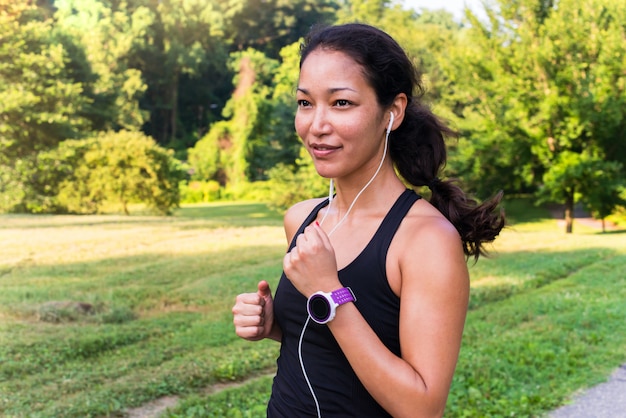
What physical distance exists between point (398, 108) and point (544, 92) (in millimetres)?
15342

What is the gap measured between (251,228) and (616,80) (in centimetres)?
932

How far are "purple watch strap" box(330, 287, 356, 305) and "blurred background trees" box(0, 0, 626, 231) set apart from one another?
934 centimetres

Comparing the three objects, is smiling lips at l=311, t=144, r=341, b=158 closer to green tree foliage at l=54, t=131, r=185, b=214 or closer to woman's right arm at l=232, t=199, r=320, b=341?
woman's right arm at l=232, t=199, r=320, b=341

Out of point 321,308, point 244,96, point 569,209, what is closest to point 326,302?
point 321,308

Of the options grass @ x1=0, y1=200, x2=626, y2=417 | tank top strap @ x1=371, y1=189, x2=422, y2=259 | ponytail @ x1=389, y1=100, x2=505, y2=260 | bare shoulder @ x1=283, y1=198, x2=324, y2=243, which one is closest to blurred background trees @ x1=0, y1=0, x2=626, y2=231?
grass @ x1=0, y1=200, x2=626, y2=417

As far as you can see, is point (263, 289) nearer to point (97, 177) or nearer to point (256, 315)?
point (256, 315)

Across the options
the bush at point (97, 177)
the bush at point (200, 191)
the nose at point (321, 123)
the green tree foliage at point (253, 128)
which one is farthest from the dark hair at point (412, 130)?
the green tree foliage at point (253, 128)

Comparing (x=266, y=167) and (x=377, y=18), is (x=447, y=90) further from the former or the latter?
(x=266, y=167)

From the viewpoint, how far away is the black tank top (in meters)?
1.31

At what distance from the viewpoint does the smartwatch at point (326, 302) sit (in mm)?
1227

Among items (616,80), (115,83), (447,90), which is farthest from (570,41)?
(115,83)

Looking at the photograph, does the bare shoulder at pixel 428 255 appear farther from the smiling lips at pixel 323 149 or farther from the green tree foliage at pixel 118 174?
the green tree foliage at pixel 118 174

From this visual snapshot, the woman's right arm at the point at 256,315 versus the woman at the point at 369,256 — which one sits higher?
the woman at the point at 369,256

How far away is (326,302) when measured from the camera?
1229 mm
